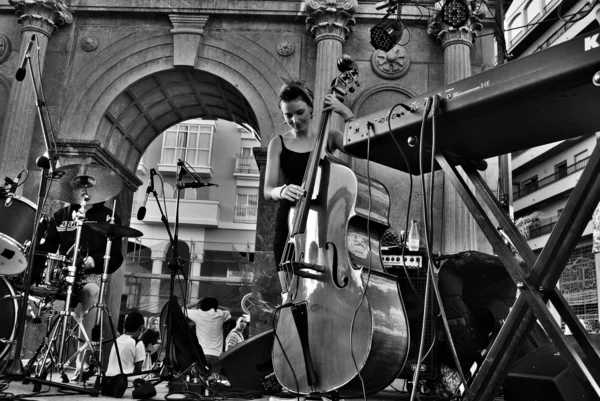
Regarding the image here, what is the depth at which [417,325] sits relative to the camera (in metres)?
5.02

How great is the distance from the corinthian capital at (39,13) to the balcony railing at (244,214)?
67.2 ft

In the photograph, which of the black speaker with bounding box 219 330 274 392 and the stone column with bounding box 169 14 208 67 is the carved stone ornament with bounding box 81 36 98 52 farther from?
the black speaker with bounding box 219 330 274 392

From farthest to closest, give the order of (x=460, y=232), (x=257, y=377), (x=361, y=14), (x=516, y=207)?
(x=516, y=207) → (x=361, y=14) → (x=460, y=232) → (x=257, y=377)

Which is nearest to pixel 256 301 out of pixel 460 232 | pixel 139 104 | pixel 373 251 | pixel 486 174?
pixel 460 232

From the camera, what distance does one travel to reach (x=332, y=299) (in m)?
2.65

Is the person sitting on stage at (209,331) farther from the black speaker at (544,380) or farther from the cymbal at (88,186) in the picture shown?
the black speaker at (544,380)

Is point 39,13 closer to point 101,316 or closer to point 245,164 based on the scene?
point 101,316

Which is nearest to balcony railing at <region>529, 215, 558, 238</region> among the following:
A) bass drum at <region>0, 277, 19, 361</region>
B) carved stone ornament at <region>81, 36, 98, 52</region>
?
carved stone ornament at <region>81, 36, 98, 52</region>

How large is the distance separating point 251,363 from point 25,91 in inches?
296

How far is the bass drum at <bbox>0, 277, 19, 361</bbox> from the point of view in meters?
4.78

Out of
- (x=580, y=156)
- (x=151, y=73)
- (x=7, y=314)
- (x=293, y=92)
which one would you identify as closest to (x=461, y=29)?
(x=151, y=73)

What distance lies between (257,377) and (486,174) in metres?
6.05

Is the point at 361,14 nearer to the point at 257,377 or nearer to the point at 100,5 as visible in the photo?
the point at 100,5

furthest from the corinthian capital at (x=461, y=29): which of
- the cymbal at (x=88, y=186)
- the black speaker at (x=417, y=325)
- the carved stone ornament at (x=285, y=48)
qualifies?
the cymbal at (x=88, y=186)
